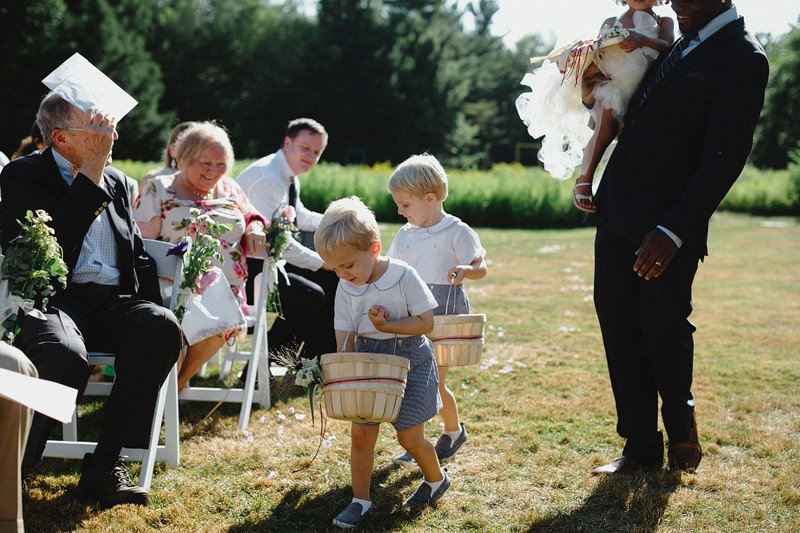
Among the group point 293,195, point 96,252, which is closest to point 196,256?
point 96,252

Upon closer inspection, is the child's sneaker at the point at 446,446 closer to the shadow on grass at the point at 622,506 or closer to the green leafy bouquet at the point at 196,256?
the shadow on grass at the point at 622,506

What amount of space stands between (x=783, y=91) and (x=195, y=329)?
48.9 metres

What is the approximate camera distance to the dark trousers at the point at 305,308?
6070mm

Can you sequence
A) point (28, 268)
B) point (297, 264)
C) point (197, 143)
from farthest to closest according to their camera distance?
point (297, 264), point (197, 143), point (28, 268)

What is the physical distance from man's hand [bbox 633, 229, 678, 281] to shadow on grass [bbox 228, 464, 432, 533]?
1.61m

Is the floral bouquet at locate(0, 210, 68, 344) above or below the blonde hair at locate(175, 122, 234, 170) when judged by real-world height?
below

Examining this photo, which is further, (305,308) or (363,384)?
(305,308)

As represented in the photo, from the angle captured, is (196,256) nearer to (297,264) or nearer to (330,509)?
(297,264)

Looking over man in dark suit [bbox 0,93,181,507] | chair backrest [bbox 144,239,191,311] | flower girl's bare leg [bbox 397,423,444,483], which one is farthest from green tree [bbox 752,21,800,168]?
man in dark suit [bbox 0,93,181,507]

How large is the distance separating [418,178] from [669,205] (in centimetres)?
133

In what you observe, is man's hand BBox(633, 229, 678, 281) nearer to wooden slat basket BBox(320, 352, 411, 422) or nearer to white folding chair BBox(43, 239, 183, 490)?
wooden slat basket BBox(320, 352, 411, 422)

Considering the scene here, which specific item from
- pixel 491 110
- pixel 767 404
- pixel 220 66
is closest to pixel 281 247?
pixel 767 404

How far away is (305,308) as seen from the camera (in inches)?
240

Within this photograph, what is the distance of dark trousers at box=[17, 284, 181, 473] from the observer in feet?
11.6
